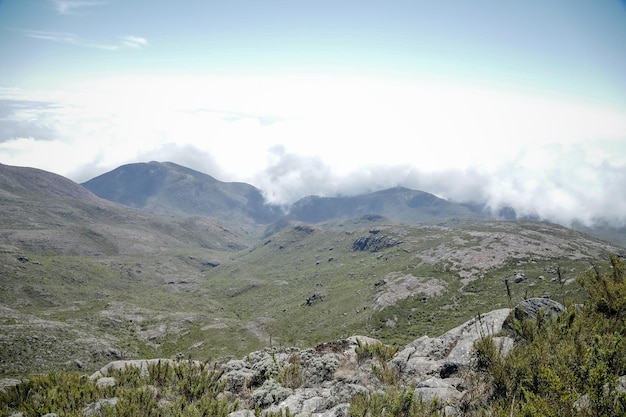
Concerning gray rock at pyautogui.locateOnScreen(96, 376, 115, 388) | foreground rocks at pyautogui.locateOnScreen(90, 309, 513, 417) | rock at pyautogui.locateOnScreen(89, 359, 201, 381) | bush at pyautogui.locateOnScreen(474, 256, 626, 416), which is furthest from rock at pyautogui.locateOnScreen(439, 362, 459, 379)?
gray rock at pyautogui.locateOnScreen(96, 376, 115, 388)

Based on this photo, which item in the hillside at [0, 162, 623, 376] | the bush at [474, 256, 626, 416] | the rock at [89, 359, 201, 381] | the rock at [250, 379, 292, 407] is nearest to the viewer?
the bush at [474, 256, 626, 416]

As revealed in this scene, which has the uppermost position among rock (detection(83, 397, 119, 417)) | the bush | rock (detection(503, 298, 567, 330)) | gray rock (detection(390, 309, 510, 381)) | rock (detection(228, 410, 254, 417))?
the bush

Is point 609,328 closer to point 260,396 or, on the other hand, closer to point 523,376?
point 523,376

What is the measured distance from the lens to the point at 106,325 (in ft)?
450

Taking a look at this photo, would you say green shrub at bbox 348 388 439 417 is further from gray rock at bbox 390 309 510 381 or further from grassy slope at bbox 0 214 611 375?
grassy slope at bbox 0 214 611 375


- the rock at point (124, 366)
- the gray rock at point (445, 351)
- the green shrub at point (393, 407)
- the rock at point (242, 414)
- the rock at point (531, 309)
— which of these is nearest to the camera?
the green shrub at point (393, 407)

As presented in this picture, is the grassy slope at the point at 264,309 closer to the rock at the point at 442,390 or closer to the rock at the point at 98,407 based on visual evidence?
Result: the rock at the point at 442,390

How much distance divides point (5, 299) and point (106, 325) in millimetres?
52062

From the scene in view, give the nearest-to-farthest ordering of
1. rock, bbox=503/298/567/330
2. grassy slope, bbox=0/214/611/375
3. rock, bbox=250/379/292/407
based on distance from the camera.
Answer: rock, bbox=250/379/292/407 < rock, bbox=503/298/567/330 < grassy slope, bbox=0/214/611/375

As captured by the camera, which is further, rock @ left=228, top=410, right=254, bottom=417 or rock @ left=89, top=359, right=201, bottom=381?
rock @ left=89, top=359, right=201, bottom=381

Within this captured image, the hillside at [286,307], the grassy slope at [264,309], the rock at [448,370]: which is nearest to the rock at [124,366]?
the rock at [448,370]

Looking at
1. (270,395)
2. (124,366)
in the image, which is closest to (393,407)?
(270,395)

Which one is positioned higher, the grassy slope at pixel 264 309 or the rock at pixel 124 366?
the rock at pixel 124 366

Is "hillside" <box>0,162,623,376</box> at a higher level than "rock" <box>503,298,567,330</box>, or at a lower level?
lower
